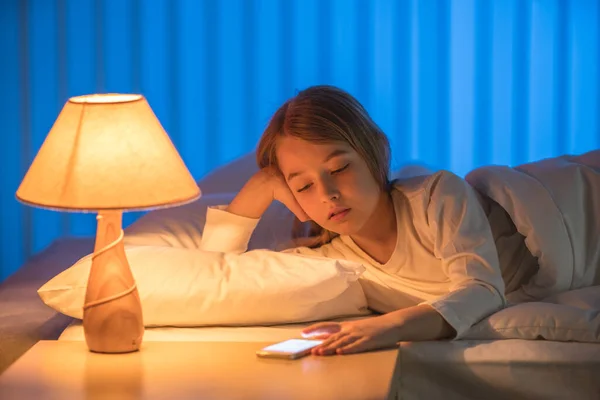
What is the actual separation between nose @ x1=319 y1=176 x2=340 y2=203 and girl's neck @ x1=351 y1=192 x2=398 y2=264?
0.20 m

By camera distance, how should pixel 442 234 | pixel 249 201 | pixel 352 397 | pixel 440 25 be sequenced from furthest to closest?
pixel 440 25 → pixel 249 201 → pixel 442 234 → pixel 352 397

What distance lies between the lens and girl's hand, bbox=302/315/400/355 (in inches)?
69.8

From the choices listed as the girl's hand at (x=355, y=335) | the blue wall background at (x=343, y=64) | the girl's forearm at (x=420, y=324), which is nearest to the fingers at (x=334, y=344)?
the girl's hand at (x=355, y=335)

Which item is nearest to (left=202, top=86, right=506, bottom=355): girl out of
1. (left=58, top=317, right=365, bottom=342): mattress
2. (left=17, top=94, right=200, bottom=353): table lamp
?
(left=58, top=317, right=365, bottom=342): mattress

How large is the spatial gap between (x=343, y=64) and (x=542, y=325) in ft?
5.92

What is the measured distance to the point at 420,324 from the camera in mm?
1905

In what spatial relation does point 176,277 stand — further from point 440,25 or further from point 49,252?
point 440,25

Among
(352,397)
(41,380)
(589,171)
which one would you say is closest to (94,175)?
(41,380)

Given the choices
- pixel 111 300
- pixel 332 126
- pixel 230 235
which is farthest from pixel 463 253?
pixel 111 300

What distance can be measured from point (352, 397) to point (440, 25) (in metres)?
2.32

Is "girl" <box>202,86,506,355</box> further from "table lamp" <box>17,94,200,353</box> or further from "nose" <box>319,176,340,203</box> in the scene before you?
"table lamp" <box>17,94,200,353</box>

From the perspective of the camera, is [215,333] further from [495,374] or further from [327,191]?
[495,374]

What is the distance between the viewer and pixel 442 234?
217 cm

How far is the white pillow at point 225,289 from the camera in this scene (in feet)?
6.70
